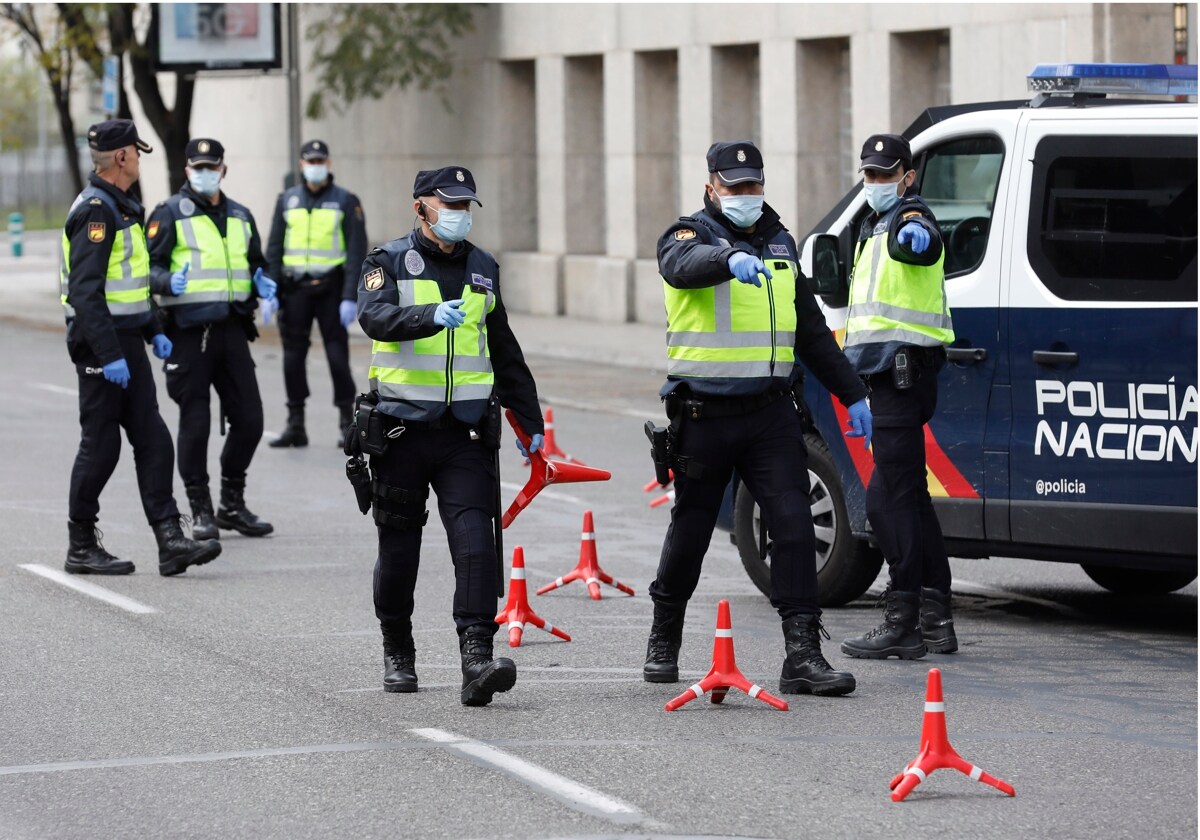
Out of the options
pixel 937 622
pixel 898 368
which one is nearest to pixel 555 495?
pixel 937 622

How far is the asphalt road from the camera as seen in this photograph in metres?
6.04

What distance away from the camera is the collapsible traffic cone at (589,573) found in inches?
383

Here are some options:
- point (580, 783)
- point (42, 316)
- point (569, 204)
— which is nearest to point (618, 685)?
point (580, 783)

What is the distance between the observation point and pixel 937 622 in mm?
8422

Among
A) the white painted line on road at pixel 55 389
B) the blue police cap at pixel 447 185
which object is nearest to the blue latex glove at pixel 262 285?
the blue police cap at pixel 447 185

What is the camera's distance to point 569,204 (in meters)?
27.7

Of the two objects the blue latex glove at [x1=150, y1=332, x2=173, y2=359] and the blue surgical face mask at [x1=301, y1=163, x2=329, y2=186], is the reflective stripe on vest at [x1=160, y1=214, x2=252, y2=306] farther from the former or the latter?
the blue surgical face mask at [x1=301, y1=163, x2=329, y2=186]

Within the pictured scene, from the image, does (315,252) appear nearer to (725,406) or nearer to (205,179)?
(205,179)

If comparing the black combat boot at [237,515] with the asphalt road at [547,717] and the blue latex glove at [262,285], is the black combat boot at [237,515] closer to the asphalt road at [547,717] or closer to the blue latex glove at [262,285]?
the asphalt road at [547,717]

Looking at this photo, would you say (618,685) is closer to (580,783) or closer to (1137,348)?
(580,783)

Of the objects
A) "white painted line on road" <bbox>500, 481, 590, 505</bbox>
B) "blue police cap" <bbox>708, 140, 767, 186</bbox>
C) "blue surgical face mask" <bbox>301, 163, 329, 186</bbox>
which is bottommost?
"white painted line on road" <bbox>500, 481, 590, 505</bbox>

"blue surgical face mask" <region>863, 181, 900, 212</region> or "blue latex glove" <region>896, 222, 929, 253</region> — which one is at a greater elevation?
"blue surgical face mask" <region>863, 181, 900, 212</region>

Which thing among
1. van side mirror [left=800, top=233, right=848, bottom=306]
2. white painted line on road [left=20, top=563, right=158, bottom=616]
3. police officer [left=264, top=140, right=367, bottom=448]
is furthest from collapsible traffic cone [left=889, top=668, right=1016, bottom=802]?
police officer [left=264, top=140, right=367, bottom=448]

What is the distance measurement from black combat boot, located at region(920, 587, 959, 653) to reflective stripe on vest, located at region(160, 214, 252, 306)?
4378mm
